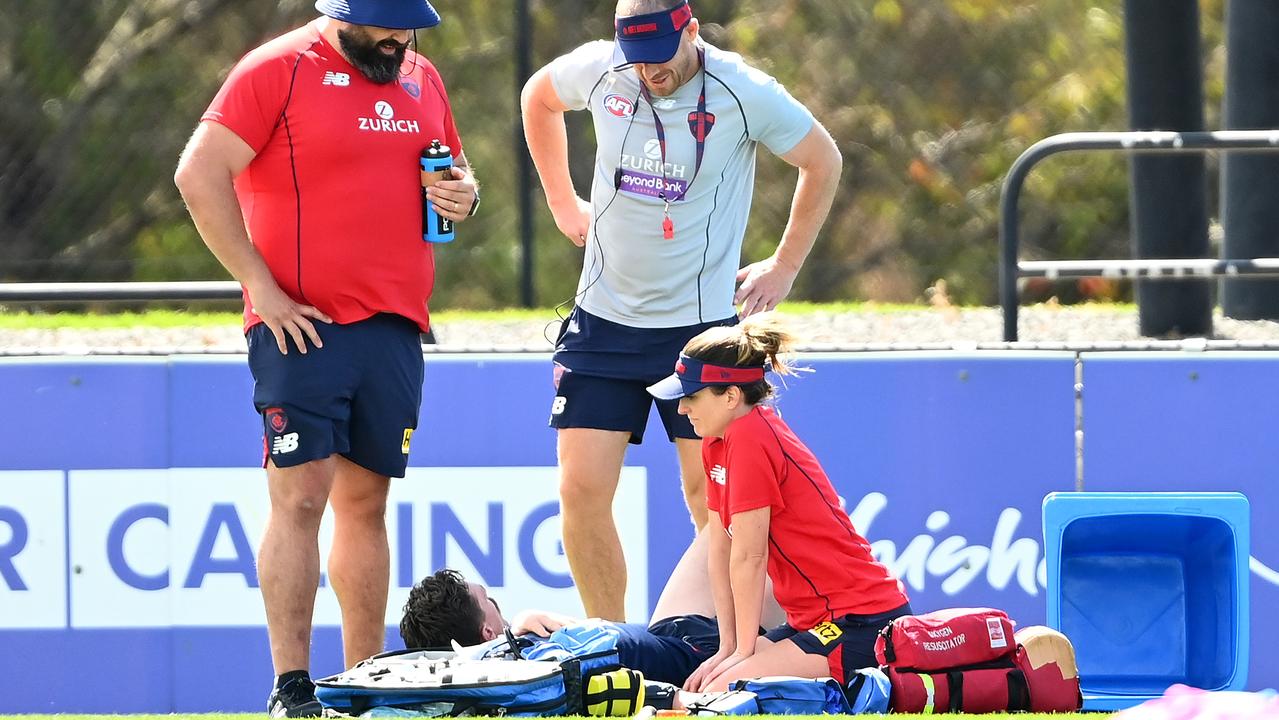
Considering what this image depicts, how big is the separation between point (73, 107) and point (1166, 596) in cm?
671

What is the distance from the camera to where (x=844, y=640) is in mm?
4914

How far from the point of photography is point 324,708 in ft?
14.5

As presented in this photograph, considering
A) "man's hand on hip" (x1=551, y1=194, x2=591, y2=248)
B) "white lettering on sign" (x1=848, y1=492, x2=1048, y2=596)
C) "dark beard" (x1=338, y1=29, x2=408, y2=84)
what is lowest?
"white lettering on sign" (x1=848, y1=492, x2=1048, y2=596)

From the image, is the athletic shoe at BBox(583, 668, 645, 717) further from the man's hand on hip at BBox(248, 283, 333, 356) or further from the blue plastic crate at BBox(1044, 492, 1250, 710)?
the blue plastic crate at BBox(1044, 492, 1250, 710)

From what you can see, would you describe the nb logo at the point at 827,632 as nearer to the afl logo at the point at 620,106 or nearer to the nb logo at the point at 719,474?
the nb logo at the point at 719,474

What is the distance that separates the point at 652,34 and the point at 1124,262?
6.42 ft

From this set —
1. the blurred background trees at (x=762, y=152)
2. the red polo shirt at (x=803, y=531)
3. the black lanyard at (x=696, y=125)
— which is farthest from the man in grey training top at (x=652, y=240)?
the blurred background trees at (x=762, y=152)

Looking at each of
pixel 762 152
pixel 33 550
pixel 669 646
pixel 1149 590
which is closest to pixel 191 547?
pixel 33 550

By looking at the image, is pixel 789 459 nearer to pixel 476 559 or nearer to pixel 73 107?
pixel 476 559

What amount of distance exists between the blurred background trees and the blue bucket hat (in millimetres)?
2619

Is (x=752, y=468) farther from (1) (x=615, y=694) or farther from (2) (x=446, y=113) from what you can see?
(2) (x=446, y=113)

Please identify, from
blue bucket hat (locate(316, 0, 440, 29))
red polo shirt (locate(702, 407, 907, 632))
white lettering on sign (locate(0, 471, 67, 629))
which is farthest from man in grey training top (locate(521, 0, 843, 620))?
white lettering on sign (locate(0, 471, 67, 629))

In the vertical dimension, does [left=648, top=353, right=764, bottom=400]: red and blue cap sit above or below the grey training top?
below

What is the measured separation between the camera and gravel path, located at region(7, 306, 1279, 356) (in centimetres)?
707
